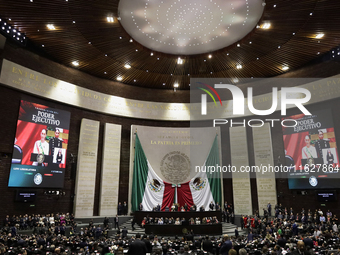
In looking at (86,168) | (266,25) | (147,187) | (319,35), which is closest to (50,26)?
(86,168)

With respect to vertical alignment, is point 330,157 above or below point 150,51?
below

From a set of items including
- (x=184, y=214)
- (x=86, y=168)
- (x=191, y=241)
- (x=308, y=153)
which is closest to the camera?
(x=191, y=241)

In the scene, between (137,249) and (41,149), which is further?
(41,149)

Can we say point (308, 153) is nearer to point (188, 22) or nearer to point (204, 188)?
point (204, 188)

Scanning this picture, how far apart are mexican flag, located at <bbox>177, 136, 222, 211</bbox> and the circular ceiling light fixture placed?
8.63 metres

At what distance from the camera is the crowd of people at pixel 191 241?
7.14 meters

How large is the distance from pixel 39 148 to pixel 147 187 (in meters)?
8.15

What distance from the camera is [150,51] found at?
1784 cm

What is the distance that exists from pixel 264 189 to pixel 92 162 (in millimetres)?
12659

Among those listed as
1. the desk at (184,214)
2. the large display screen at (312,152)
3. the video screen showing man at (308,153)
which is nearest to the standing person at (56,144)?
the desk at (184,214)

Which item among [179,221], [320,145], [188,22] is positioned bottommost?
[179,221]

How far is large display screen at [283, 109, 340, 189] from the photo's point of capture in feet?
54.1

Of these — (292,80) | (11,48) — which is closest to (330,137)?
(292,80)

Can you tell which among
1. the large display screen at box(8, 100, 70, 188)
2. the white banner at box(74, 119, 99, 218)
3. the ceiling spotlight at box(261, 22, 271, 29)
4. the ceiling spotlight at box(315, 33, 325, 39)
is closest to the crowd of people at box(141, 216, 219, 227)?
the white banner at box(74, 119, 99, 218)
